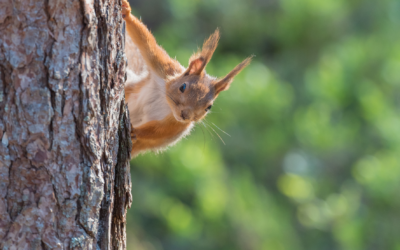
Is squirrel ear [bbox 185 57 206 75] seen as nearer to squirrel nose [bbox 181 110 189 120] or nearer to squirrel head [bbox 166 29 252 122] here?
squirrel head [bbox 166 29 252 122]

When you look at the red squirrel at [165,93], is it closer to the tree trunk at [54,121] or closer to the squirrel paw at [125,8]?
the squirrel paw at [125,8]

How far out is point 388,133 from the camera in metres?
2.87

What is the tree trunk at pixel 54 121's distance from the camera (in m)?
0.70

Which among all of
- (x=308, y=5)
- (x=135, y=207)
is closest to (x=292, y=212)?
(x=135, y=207)

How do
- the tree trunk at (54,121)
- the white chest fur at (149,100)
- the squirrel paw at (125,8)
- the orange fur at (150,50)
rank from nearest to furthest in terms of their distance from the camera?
the tree trunk at (54,121) < the squirrel paw at (125,8) < the orange fur at (150,50) < the white chest fur at (149,100)

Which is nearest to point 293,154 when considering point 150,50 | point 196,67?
point 196,67

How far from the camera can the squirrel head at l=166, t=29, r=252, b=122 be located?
1490 millimetres

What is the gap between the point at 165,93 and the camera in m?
1.58

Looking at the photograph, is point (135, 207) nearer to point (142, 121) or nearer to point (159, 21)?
point (142, 121)

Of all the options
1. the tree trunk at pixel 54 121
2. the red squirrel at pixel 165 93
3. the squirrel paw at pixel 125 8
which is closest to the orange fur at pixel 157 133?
the red squirrel at pixel 165 93

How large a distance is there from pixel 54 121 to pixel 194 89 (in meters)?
0.82

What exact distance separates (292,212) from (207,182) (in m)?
0.97

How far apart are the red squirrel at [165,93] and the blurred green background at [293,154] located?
1.21 metres

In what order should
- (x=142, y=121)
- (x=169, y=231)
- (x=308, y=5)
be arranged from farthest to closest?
1. (x=308, y=5)
2. (x=169, y=231)
3. (x=142, y=121)
